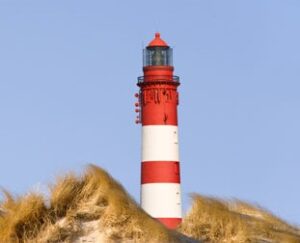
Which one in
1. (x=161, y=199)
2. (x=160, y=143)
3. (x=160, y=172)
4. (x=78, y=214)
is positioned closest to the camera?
(x=78, y=214)

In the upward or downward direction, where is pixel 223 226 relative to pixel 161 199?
downward

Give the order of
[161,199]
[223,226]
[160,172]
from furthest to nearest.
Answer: [160,172] → [161,199] → [223,226]

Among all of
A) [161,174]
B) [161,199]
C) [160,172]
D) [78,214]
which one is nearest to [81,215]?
[78,214]

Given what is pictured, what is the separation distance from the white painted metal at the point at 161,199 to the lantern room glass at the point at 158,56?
6008 mm

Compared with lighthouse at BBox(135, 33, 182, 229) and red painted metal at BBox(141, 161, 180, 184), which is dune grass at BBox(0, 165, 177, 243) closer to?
lighthouse at BBox(135, 33, 182, 229)

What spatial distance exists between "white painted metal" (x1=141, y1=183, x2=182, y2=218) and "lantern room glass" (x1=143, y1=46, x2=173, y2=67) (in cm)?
601

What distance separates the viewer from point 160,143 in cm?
5206

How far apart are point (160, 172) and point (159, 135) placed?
192cm

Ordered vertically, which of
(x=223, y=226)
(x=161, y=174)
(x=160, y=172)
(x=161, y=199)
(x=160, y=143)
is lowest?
(x=223, y=226)

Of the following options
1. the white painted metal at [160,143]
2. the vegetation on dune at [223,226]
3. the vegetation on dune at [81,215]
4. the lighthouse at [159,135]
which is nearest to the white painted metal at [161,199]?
the lighthouse at [159,135]

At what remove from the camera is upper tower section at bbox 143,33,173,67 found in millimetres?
54875

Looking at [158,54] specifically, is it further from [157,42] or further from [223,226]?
[223,226]

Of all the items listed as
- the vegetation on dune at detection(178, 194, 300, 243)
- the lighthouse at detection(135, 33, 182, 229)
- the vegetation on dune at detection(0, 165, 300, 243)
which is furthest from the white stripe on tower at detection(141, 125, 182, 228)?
the vegetation on dune at detection(0, 165, 300, 243)

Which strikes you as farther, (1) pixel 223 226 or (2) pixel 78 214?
(1) pixel 223 226
